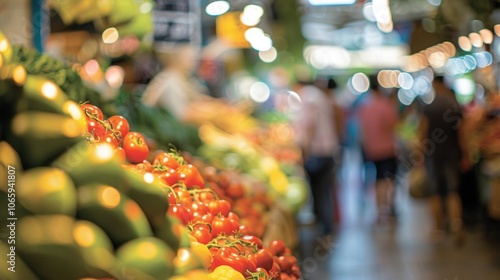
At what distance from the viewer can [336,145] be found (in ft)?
30.6

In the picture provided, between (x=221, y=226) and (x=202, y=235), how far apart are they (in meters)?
0.23

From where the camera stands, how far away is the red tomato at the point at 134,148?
2533 millimetres

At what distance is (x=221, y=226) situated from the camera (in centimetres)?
263

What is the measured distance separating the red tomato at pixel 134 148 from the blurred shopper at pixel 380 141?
7.78 meters

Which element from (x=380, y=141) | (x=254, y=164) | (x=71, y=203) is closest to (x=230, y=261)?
(x=71, y=203)

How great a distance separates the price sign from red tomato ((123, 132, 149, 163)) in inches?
181

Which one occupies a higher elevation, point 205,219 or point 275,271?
point 205,219

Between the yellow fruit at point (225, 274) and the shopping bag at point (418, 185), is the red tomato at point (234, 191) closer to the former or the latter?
the yellow fruit at point (225, 274)

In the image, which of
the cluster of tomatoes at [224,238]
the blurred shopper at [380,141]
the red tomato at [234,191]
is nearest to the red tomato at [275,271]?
the cluster of tomatoes at [224,238]

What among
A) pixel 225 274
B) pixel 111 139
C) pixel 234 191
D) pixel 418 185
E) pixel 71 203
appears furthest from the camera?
pixel 418 185

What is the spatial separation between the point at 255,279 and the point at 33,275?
3.48ft

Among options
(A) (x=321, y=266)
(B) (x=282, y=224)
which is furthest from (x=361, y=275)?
(B) (x=282, y=224)

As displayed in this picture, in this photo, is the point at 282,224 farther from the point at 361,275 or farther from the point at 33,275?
the point at 33,275

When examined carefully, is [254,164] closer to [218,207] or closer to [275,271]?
[218,207]
